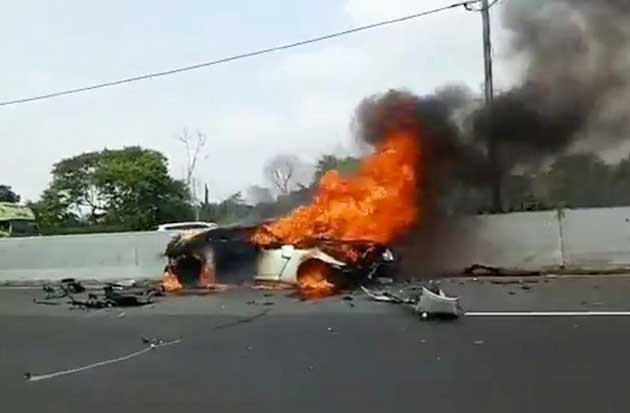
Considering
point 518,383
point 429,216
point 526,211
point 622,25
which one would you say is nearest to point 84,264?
point 429,216

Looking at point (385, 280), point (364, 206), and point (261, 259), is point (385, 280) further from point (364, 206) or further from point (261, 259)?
point (261, 259)

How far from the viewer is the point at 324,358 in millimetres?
8648

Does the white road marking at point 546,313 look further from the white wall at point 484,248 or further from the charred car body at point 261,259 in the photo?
the white wall at point 484,248

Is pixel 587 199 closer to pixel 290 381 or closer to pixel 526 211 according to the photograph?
pixel 526 211

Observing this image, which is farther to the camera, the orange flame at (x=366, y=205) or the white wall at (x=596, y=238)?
the white wall at (x=596, y=238)

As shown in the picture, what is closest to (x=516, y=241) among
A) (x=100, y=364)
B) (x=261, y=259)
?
(x=261, y=259)

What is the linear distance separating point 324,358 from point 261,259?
8.89 metres

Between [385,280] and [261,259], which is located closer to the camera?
[385,280]

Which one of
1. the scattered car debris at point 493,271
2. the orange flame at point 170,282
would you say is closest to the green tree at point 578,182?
the scattered car debris at point 493,271

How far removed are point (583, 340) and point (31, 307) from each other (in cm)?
1053

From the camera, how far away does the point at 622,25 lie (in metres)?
18.5

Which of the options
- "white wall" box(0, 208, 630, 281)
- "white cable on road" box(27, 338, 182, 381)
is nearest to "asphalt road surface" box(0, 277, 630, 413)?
"white cable on road" box(27, 338, 182, 381)

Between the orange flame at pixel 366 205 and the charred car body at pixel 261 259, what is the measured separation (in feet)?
1.14

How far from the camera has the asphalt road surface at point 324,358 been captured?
21.5 feet
